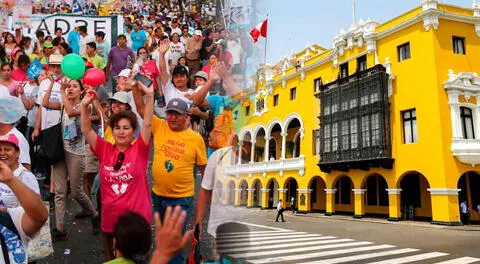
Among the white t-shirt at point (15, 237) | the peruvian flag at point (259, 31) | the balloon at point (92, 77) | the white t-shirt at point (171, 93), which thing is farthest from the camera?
the balloon at point (92, 77)

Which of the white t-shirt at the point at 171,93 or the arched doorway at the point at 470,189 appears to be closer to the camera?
the white t-shirt at the point at 171,93

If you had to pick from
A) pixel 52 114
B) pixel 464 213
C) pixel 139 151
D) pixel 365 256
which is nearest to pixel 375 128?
pixel 464 213

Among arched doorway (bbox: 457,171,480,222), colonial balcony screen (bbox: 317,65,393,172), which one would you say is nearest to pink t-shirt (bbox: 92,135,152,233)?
arched doorway (bbox: 457,171,480,222)

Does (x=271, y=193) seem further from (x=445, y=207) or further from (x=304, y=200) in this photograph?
(x=304, y=200)

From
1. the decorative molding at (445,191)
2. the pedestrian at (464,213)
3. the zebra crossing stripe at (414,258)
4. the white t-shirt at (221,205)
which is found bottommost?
the zebra crossing stripe at (414,258)

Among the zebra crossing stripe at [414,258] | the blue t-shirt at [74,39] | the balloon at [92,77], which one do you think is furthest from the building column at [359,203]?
the balloon at [92,77]

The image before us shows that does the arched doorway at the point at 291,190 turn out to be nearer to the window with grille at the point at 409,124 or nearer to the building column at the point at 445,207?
the window with grille at the point at 409,124

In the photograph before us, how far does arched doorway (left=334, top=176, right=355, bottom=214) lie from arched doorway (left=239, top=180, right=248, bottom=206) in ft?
57.8

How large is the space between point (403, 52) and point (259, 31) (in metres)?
18.2

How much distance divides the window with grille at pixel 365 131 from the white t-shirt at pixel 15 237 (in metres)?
15.9

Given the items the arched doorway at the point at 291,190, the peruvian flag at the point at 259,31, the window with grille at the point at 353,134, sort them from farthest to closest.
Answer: the arched doorway at the point at 291,190
the window with grille at the point at 353,134
the peruvian flag at the point at 259,31

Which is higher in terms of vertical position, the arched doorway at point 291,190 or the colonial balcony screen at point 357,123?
the colonial balcony screen at point 357,123

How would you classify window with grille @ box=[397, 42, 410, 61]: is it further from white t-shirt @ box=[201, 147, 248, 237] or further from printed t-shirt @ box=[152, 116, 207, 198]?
white t-shirt @ box=[201, 147, 248, 237]

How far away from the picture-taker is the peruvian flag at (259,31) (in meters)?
0.78
